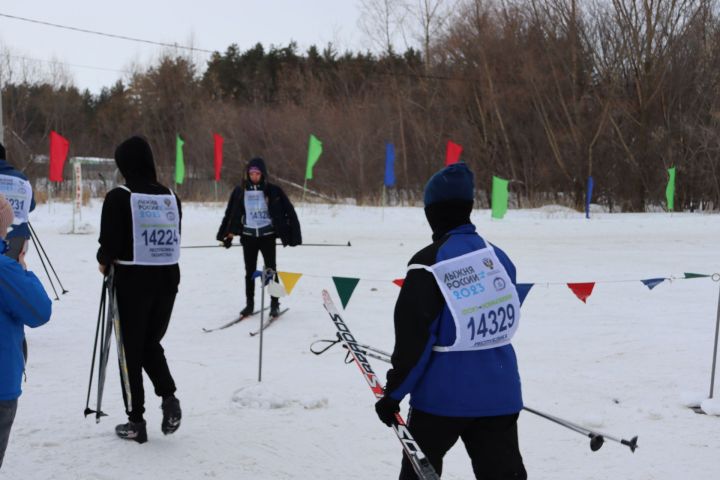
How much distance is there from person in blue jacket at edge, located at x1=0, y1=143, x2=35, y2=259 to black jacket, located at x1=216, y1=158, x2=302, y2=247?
102 inches

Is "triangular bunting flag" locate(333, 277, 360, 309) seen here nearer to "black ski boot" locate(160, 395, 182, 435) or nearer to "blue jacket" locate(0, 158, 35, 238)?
"black ski boot" locate(160, 395, 182, 435)

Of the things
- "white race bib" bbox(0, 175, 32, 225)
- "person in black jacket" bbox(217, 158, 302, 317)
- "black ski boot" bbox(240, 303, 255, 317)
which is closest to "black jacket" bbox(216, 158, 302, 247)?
"person in black jacket" bbox(217, 158, 302, 317)

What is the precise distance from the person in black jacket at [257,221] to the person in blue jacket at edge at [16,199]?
8.54ft

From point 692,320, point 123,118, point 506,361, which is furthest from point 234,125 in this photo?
point 506,361

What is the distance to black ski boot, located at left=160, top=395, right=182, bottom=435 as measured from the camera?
450cm

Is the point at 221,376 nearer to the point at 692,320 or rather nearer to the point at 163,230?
the point at 163,230

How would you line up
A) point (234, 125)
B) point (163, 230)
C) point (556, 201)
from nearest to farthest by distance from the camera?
point (163, 230), point (556, 201), point (234, 125)

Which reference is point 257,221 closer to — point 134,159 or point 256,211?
point 256,211

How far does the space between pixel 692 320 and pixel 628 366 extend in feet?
7.42

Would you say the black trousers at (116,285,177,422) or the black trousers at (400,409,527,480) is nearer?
the black trousers at (400,409,527,480)

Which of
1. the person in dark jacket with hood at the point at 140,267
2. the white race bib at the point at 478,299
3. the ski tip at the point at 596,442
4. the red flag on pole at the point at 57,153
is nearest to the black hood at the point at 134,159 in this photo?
the person in dark jacket with hood at the point at 140,267

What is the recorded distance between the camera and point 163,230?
14.8 ft

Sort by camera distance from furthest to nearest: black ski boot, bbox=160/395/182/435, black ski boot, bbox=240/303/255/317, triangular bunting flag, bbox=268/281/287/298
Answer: black ski boot, bbox=240/303/255/317, triangular bunting flag, bbox=268/281/287/298, black ski boot, bbox=160/395/182/435

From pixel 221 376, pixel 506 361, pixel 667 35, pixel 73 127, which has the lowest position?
pixel 221 376
